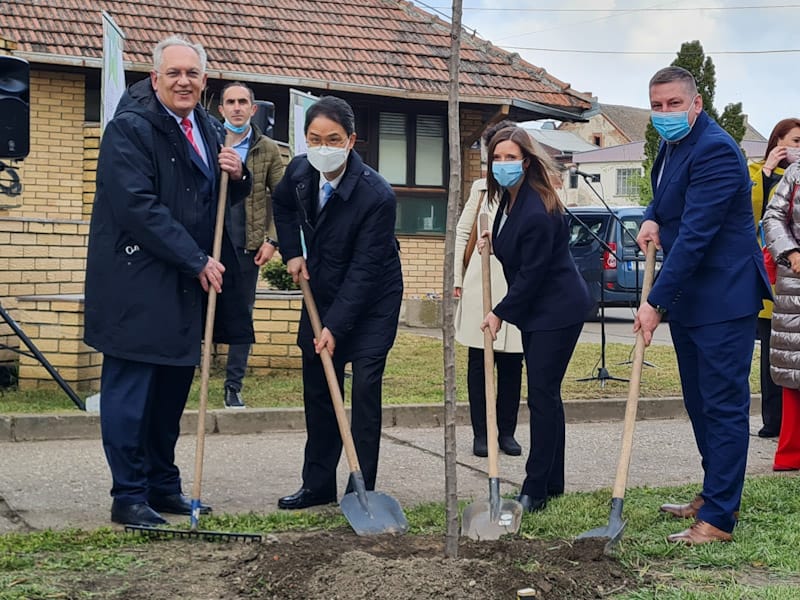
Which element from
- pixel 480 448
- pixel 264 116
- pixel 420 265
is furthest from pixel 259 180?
pixel 420 265

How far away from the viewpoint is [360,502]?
16.0ft

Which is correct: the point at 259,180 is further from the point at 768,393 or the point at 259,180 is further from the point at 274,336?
the point at 768,393

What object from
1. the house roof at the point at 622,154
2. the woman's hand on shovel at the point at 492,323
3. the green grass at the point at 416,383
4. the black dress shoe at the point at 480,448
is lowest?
the black dress shoe at the point at 480,448

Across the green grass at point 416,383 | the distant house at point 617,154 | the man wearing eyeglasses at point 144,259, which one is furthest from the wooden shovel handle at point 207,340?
the distant house at point 617,154

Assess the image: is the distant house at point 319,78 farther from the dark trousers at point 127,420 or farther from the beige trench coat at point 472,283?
the dark trousers at point 127,420

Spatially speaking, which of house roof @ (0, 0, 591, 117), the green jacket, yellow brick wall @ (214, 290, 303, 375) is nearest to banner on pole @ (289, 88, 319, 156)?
yellow brick wall @ (214, 290, 303, 375)

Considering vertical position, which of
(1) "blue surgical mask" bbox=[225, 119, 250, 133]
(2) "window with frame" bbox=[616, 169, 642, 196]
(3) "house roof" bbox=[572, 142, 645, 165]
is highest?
(3) "house roof" bbox=[572, 142, 645, 165]

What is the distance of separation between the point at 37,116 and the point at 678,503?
10578mm

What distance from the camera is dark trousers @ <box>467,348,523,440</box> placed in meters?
6.92

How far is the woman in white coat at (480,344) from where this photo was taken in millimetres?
6902

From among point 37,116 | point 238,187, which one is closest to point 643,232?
point 238,187

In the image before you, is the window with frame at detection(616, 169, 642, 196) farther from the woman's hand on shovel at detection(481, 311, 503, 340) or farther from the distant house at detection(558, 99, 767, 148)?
the woman's hand on shovel at detection(481, 311, 503, 340)

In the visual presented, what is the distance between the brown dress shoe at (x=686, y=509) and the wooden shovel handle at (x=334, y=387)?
57.5 inches

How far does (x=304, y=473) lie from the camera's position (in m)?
5.41
